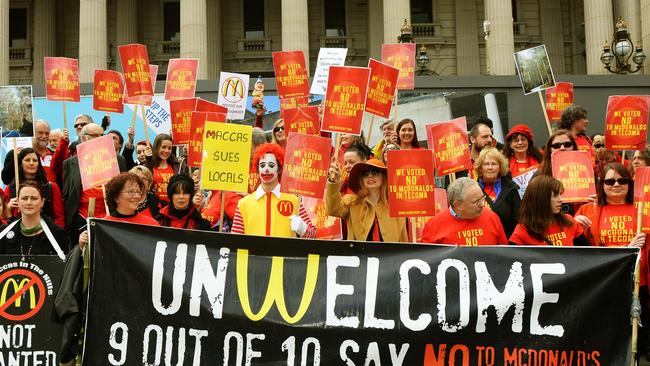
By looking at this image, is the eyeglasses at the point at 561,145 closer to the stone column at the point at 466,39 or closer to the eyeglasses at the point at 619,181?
the eyeglasses at the point at 619,181

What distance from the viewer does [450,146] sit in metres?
8.72

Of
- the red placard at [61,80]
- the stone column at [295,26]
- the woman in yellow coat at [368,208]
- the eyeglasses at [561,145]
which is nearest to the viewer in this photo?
the woman in yellow coat at [368,208]

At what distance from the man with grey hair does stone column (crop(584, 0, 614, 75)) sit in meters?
29.4

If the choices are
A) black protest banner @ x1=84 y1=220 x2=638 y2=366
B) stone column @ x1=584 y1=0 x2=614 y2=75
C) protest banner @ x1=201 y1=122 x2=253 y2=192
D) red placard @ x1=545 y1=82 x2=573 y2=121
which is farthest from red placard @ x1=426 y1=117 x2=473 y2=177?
stone column @ x1=584 y1=0 x2=614 y2=75

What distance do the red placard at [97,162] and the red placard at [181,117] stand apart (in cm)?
270

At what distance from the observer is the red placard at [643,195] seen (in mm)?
6754

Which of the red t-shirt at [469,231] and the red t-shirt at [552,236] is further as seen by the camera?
the red t-shirt at [469,231]

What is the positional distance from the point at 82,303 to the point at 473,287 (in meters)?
2.74

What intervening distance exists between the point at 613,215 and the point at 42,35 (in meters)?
37.5

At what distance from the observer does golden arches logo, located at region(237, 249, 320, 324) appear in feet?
18.6

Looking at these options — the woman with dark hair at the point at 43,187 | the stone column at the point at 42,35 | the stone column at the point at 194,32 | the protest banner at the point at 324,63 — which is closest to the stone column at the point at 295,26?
the stone column at the point at 194,32

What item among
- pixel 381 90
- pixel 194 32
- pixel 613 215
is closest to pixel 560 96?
pixel 381 90

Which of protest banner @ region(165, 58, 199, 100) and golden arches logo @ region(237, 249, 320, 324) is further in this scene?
protest banner @ region(165, 58, 199, 100)

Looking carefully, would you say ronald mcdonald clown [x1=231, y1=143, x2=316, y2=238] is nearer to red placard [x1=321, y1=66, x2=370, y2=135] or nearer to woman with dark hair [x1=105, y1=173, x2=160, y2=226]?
woman with dark hair [x1=105, y1=173, x2=160, y2=226]
